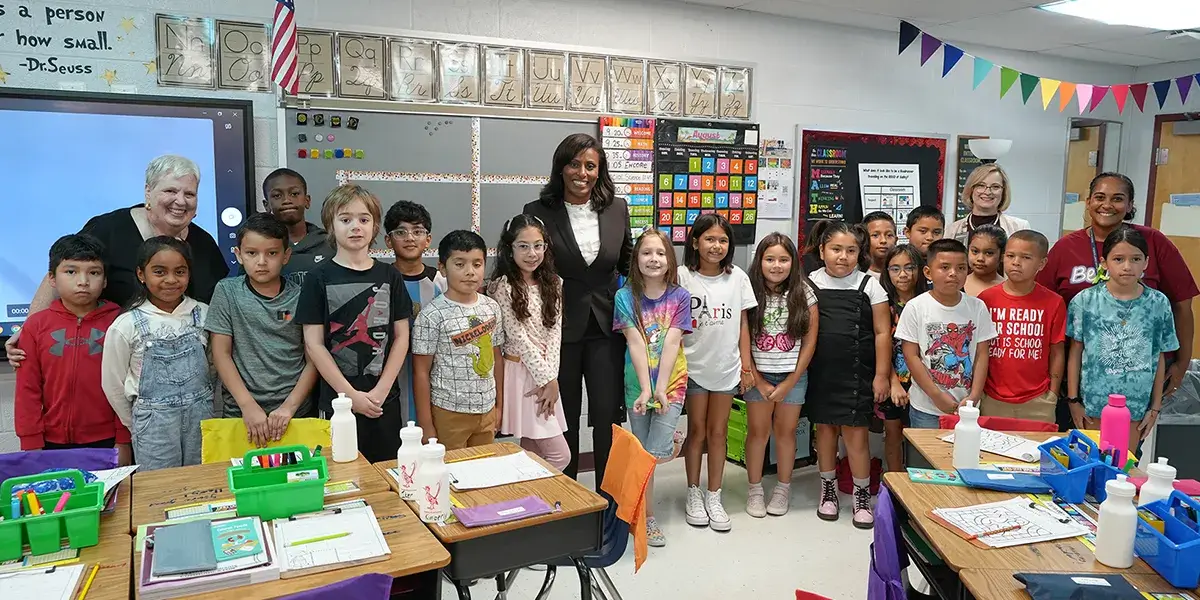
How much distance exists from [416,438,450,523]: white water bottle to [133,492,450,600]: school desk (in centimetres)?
3

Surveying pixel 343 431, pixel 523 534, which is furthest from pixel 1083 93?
pixel 343 431

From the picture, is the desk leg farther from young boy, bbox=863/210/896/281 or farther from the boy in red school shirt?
young boy, bbox=863/210/896/281

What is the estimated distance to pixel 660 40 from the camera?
4246mm

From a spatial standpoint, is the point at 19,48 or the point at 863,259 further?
the point at 863,259

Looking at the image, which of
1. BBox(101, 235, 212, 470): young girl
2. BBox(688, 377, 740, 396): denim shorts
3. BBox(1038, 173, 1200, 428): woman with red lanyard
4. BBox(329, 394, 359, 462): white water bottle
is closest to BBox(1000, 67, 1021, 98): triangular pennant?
BBox(1038, 173, 1200, 428): woman with red lanyard

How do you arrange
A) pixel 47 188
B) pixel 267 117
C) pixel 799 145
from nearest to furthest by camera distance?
pixel 47 188 → pixel 267 117 → pixel 799 145

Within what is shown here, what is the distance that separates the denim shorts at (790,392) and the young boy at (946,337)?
1.57ft

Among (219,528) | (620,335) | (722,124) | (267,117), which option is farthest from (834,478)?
(267,117)

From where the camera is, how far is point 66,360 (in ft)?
8.28

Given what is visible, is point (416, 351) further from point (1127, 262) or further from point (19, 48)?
point (1127, 262)

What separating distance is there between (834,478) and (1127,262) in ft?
4.97

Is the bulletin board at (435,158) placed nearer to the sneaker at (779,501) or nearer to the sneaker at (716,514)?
the sneaker at (716,514)

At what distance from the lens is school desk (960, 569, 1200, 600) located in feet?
4.79

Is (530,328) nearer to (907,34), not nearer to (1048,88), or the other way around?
(907,34)
